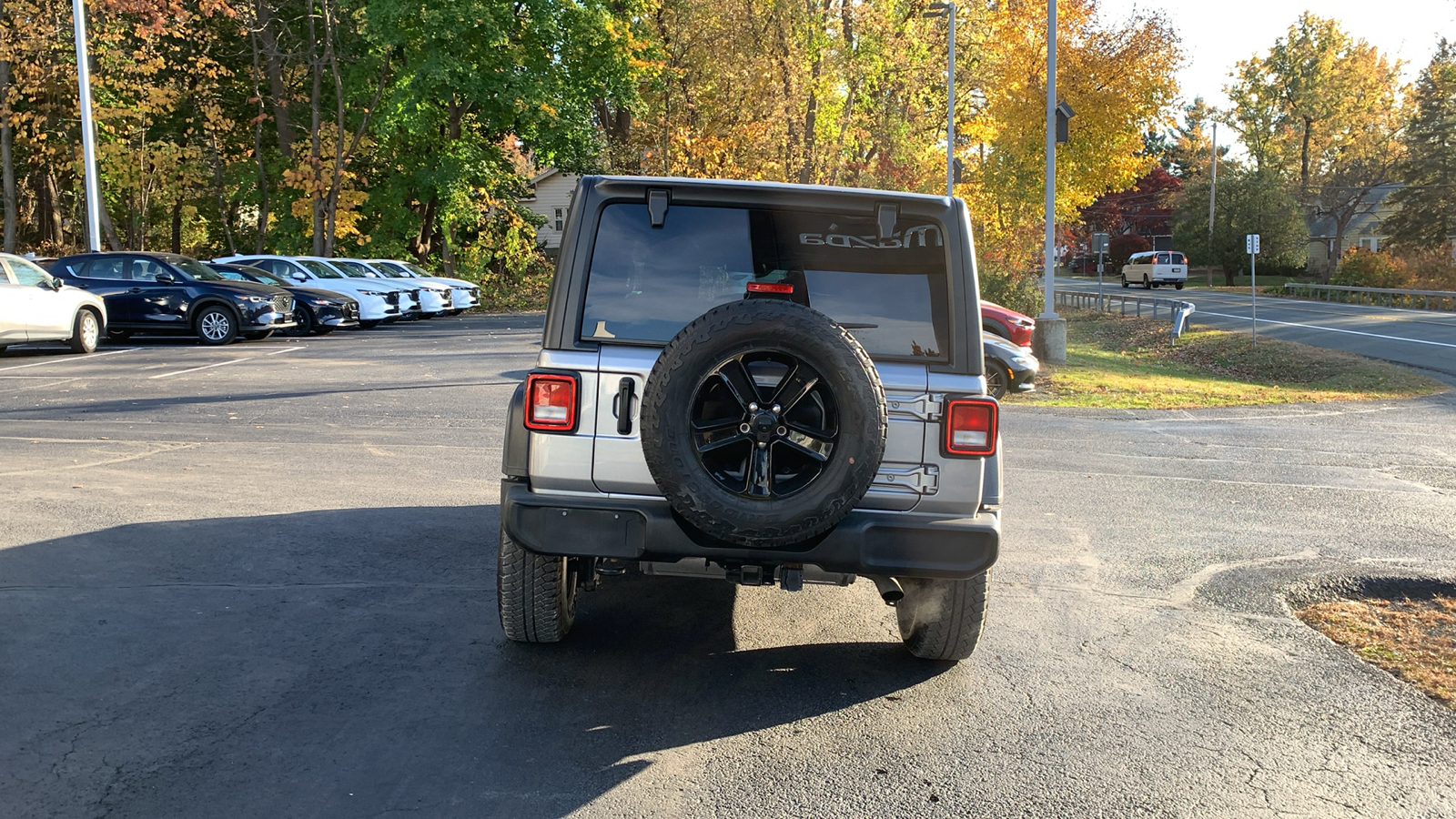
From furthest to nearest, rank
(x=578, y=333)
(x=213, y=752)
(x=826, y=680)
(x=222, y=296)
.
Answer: (x=222, y=296), (x=826, y=680), (x=578, y=333), (x=213, y=752)

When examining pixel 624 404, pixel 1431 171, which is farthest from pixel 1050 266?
pixel 1431 171

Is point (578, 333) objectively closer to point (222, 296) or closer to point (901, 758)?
point (901, 758)

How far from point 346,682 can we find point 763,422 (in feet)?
6.71

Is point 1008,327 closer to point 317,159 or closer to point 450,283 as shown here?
point 450,283

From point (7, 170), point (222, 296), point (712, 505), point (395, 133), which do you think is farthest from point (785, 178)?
point (712, 505)

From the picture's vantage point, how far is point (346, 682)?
4.62 metres

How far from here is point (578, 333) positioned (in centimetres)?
449

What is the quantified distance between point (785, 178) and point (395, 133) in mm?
12558

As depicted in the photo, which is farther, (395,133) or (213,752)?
(395,133)

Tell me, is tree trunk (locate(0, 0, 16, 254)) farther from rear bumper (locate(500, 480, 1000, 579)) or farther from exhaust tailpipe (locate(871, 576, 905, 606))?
exhaust tailpipe (locate(871, 576, 905, 606))

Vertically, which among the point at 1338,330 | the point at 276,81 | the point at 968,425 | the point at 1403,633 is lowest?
the point at 1403,633

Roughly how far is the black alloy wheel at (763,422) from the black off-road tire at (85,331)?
1719 centimetres

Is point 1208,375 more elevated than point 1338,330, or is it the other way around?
point 1338,330

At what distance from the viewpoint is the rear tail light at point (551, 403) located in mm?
4414
